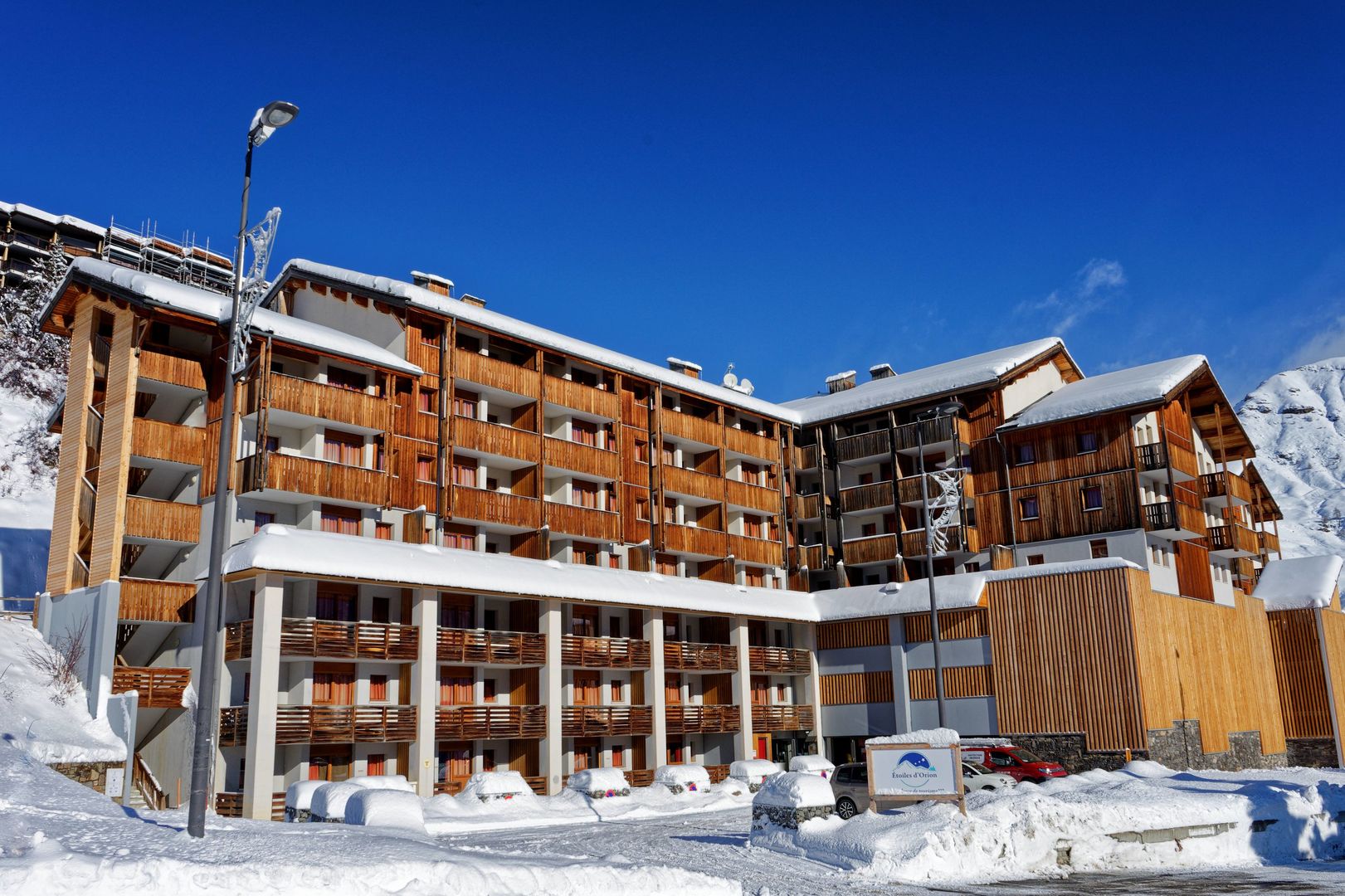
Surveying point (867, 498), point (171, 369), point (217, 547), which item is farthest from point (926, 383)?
point (217, 547)

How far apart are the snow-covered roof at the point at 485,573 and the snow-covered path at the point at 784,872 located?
10.6 m

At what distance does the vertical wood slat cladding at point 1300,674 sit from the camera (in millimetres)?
56219

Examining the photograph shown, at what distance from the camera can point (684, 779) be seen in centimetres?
3978

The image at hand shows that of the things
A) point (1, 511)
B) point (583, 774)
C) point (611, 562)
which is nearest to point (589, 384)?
point (611, 562)

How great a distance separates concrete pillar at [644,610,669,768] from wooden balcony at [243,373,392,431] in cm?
1373

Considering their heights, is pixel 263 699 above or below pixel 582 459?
below

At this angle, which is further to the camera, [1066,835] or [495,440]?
[495,440]

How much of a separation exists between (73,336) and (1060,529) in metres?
41.6

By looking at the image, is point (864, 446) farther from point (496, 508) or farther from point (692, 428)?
point (496, 508)

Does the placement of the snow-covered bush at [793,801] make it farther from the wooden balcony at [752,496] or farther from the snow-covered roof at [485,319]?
the wooden balcony at [752,496]

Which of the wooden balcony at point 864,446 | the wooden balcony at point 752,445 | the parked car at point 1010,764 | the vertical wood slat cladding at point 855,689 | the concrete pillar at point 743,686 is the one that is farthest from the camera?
the wooden balcony at point 752,445

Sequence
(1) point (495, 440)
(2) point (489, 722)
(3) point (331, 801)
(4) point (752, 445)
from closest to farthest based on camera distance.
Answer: (3) point (331, 801), (2) point (489, 722), (1) point (495, 440), (4) point (752, 445)

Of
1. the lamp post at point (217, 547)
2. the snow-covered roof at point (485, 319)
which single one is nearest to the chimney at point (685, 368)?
the snow-covered roof at point (485, 319)

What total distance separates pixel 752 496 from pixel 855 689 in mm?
10698
